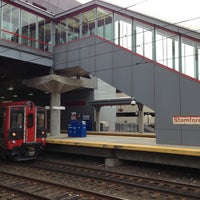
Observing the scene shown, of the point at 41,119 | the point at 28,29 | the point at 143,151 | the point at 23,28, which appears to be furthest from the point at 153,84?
the point at 28,29

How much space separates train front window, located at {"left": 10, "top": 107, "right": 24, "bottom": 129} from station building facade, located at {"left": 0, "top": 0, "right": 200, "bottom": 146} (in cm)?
609

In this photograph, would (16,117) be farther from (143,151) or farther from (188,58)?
(188,58)

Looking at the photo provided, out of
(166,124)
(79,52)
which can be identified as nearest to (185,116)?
(166,124)

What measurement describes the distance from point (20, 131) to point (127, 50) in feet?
25.1

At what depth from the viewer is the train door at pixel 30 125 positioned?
14.5 metres

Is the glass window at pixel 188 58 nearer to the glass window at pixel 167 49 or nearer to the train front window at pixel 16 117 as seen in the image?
→ the glass window at pixel 167 49

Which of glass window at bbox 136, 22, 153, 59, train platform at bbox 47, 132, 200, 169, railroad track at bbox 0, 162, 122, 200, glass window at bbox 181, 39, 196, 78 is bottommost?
railroad track at bbox 0, 162, 122, 200

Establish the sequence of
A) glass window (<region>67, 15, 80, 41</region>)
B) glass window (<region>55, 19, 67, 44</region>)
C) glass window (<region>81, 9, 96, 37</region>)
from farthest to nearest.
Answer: glass window (<region>55, 19, 67, 44</region>) < glass window (<region>67, 15, 80, 41</region>) < glass window (<region>81, 9, 96, 37</region>)

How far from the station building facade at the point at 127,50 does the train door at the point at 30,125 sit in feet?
18.0

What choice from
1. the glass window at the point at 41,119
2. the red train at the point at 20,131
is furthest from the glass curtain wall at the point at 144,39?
the red train at the point at 20,131

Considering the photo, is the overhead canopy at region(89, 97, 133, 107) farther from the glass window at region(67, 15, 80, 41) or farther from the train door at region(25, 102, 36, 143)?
the train door at region(25, 102, 36, 143)

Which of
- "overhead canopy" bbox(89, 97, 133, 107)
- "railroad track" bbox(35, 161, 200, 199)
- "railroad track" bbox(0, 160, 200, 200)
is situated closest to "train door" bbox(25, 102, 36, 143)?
"railroad track" bbox(0, 160, 200, 200)

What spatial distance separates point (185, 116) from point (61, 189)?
7316 mm

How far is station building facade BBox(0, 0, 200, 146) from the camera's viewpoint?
14.2 meters
